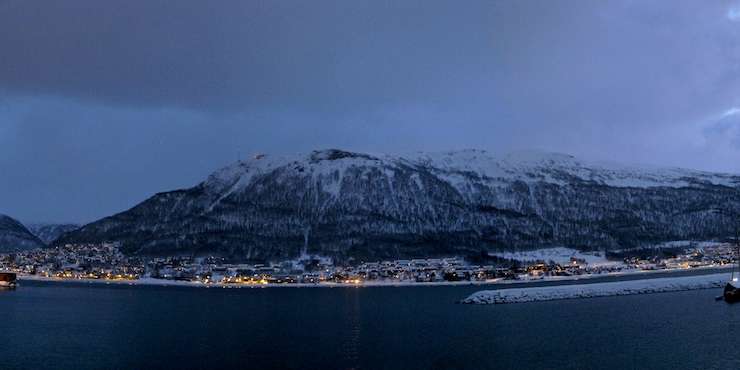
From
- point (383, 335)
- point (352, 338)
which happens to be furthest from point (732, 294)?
point (352, 338)

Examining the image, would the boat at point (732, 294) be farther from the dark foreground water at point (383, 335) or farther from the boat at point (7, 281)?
the boat at point (7, 281)

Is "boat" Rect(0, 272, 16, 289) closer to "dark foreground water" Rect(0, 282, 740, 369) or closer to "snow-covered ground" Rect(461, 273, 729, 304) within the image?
"dark foreground water" Rect(0, 282, 740, 369)

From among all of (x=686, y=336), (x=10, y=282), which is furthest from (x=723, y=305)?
(x=10, y=282)

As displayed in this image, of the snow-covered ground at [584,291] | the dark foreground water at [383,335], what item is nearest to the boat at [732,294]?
the dark foreground water at [383,335]

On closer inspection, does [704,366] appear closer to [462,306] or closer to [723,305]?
[723,305]

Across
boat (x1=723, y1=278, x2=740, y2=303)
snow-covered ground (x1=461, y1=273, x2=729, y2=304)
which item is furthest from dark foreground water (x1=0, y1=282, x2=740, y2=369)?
snow-covered ground (x1=461, y1=273, x2=729, y2=304)
